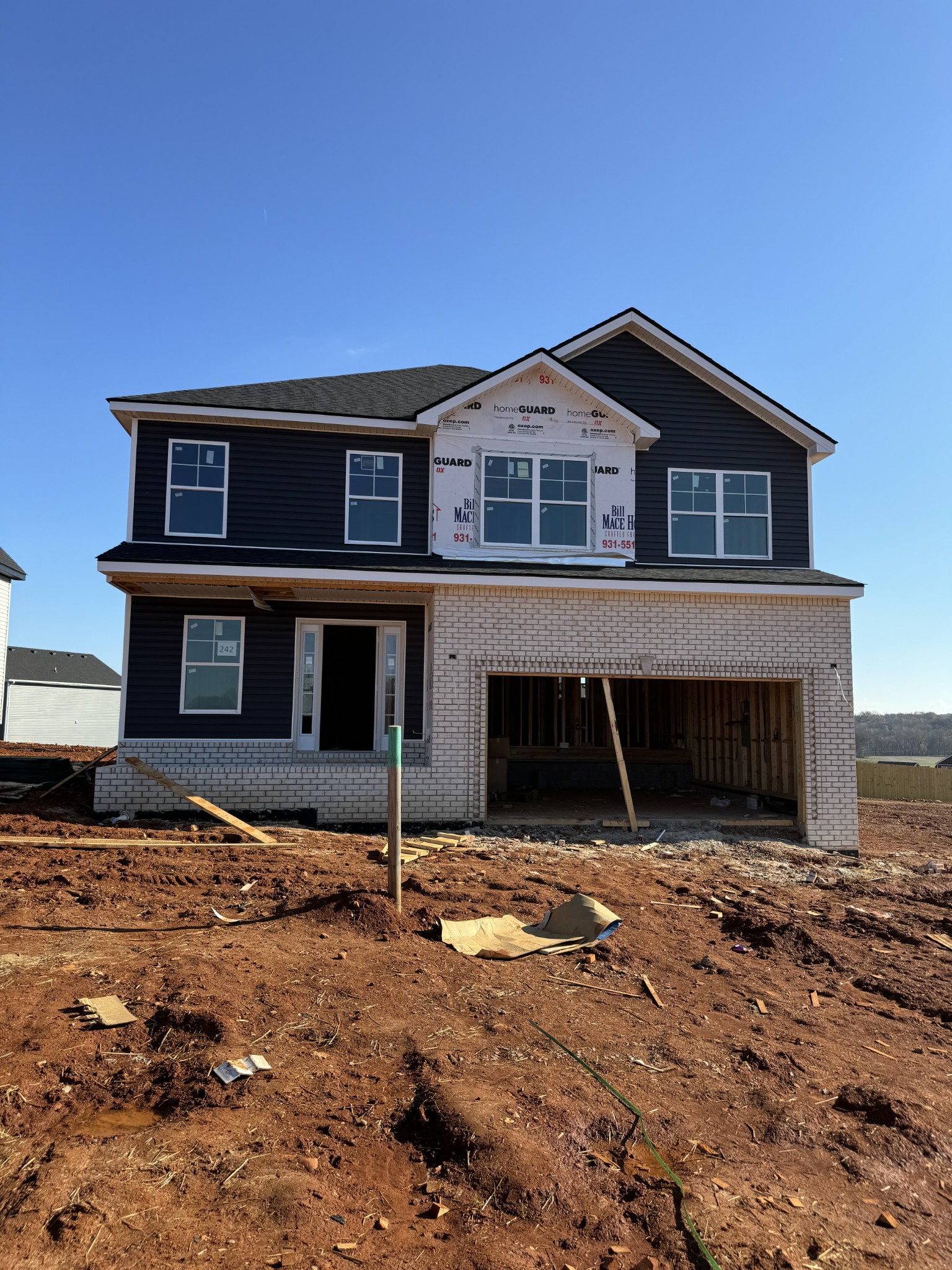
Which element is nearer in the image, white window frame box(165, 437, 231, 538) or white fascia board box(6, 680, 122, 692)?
white window frame box(165, 437, 231, 538)

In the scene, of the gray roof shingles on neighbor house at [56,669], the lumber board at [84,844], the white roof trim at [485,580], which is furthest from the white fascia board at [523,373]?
the gray roof shingles on neighbor house at [56,669]

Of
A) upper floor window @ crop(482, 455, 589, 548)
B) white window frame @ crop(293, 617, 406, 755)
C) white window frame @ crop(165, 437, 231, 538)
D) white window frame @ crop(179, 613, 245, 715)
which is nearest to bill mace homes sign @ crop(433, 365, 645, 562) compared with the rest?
upper floor window @ crop(482, 455, 589, 548)

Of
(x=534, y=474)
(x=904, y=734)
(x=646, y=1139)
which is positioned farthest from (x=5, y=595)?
(x=904, y=734)

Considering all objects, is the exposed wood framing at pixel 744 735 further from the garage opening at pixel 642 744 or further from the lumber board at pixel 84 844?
the lumber board at pixel 84 844

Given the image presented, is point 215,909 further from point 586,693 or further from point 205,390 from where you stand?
point 586,693

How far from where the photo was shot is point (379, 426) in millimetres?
15164

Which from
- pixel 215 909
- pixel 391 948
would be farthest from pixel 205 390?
pixel 391 948

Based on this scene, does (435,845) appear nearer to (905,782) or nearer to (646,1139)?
(646,1139)

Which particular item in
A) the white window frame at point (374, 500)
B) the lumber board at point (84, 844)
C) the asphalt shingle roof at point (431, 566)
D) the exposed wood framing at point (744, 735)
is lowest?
the lumber board at point (84, 844)

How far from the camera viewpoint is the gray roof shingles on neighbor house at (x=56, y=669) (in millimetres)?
37188

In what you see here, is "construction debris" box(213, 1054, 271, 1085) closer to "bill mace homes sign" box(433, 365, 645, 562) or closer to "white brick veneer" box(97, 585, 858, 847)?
"white brick veneer" box(97, 585, 858, 847)

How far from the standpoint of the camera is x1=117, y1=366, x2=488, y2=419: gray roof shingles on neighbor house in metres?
14.9

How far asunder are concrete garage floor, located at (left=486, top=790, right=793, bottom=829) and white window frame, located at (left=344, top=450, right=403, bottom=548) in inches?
205

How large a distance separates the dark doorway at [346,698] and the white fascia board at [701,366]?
23.1 feet
